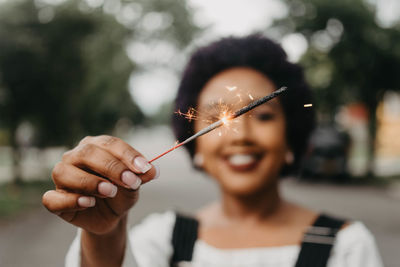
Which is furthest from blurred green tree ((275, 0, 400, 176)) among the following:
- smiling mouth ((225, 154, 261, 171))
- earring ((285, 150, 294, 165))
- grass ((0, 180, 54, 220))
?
smiling mouth ((225, 154, 261, 171))

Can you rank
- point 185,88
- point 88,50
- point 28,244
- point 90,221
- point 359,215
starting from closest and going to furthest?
point 90,221
point 185,88
point 28,244
point 359,215
point 88,50

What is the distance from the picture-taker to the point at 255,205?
73.6 inches

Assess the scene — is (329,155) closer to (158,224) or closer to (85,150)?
(158,224)

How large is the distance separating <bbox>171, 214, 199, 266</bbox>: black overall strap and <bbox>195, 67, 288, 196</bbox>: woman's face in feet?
1.18

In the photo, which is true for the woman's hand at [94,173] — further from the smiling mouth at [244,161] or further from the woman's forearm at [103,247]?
the smiling mouth at [244,161]

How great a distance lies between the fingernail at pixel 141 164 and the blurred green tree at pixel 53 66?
8.54 metres

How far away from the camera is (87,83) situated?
392 inches

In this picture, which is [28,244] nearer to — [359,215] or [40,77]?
[40,77]

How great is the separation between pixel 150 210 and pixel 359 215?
4.54 m

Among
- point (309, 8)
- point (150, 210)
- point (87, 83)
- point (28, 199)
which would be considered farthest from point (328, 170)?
point (28, 199)

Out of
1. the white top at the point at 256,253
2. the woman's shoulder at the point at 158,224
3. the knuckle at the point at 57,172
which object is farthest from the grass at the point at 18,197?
the knuckle at the point at 57,172

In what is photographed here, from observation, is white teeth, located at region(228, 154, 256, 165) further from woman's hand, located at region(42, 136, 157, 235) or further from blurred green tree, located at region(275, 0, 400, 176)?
blurred green tree, located at region(275, 0, 400, 176)

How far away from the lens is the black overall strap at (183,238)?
183 cm

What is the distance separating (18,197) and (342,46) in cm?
897
